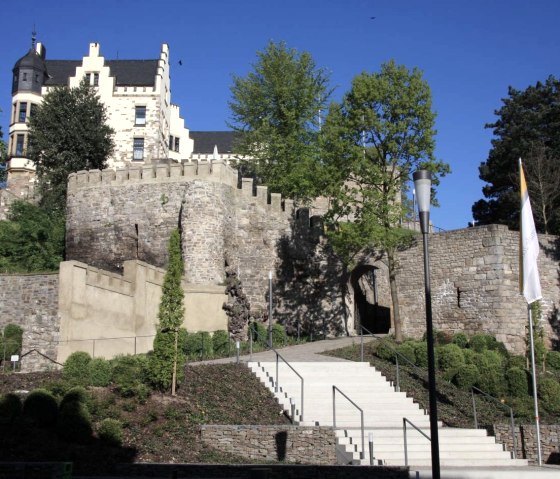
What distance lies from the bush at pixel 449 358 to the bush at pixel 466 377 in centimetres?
82

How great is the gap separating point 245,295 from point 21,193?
25.4 m

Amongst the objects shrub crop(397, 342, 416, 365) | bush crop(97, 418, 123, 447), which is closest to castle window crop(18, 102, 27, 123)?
shrub crop(397, 342, 416, 365)

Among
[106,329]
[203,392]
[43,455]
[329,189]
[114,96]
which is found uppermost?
[114,96]

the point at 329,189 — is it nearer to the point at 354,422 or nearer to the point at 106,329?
the point at 106,329

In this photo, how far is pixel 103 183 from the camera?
3372 cm

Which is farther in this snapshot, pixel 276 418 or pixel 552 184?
pixel 552 184

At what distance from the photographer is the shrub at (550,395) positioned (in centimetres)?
1969

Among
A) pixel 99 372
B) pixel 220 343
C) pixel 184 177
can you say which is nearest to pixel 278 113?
pixel 184 177

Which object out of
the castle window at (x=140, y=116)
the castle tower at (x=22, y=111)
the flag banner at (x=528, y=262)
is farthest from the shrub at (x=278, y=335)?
the castle tower at (x=22, y=111)

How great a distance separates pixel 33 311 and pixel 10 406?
898 cm

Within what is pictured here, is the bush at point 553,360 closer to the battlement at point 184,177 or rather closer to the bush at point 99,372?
the battlement at point 184,177

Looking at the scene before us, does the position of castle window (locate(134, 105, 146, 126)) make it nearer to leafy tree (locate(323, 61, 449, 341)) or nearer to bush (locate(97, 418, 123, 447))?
leafy tree (locate(323, 61, 449, 341))

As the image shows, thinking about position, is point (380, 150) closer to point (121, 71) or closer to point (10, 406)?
point (10, 406)

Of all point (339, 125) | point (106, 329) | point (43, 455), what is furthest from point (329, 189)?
point (43, 455)
